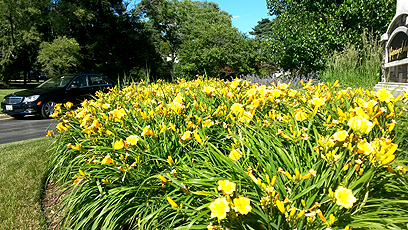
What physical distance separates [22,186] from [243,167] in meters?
2.82

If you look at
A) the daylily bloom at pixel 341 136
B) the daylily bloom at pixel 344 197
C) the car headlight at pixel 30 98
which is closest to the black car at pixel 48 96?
the car headlight at pixel 30 98

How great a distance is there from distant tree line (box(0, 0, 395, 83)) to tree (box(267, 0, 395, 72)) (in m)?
0.03

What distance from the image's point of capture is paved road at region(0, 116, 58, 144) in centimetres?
689

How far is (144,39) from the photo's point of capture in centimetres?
2939

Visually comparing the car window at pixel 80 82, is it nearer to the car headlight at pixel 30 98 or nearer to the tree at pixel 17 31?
the car headlight at pixel 30 98

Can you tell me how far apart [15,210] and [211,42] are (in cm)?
2411

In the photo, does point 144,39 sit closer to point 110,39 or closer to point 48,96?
point 110,39

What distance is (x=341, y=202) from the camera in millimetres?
1211

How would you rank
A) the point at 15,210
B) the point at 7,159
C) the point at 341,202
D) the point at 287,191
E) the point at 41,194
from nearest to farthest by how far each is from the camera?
the point at 341,202
the point at 287,191
the point at 15,210
the point at 41,194
the point at 7,159

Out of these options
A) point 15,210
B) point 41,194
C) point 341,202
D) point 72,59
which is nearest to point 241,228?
point 341,202

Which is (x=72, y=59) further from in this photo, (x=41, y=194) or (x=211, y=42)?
(x=41, y=194)

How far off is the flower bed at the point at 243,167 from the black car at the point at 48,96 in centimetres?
729

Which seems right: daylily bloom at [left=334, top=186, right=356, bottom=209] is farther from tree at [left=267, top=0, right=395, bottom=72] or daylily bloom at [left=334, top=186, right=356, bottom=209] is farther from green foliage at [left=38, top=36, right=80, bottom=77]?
green foliage at [left=38, top=36, right=80, bottom=77]

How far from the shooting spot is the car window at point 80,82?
999 cm
